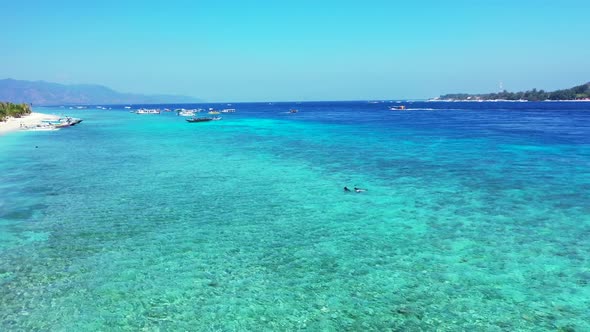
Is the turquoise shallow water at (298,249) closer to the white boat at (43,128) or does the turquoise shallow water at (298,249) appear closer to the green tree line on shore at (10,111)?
the white boat at (43,128)

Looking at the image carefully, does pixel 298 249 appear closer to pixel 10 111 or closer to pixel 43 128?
pixel 43 128

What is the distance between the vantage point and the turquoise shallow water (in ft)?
33.9

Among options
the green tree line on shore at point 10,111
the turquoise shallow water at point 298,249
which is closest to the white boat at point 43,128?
the green tree line on shore at point 10,111

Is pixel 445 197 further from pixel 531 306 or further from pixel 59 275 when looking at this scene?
pixel 59 275

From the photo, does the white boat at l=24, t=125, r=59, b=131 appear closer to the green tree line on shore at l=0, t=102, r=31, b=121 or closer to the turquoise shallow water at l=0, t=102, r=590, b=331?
the green tree line on shore at l=0, t=102, r=31, b=121

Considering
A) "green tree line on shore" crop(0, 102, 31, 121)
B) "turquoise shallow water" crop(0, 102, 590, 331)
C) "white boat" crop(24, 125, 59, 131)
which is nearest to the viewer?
"turquoise shallow water" crop(0, 102, 590, 331)

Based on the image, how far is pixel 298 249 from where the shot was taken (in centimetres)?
1443

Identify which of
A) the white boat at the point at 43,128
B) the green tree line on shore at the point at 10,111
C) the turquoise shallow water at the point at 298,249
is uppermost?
the green tree line on shore at the point at 10,111

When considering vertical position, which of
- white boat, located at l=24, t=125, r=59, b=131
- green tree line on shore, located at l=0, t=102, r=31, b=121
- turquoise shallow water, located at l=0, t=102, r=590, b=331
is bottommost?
turquoise shallow water, located at l=0, t=102, r=590, b=331

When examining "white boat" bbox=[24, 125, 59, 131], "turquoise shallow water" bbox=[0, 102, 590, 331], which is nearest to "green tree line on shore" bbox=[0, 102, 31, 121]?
"white boat" bbox=[24, 125, 59, 131]

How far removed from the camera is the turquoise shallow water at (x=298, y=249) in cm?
1032

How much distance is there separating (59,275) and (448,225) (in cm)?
1443

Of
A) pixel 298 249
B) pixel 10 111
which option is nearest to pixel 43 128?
pixel 10 111

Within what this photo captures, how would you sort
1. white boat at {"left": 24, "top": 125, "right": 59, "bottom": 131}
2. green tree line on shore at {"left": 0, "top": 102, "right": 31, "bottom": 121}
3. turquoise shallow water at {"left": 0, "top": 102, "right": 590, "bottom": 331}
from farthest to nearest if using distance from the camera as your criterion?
green tree line on shore at {"left": 0, "top": 102, "right": 31, "bottom": 121}, white boat at {"left": 24, "top": 125, "right": 59, "bottom": 131}, turquoise shallow water at {"left": 0, "top": 102, "right": 590, "bottom": 331}
